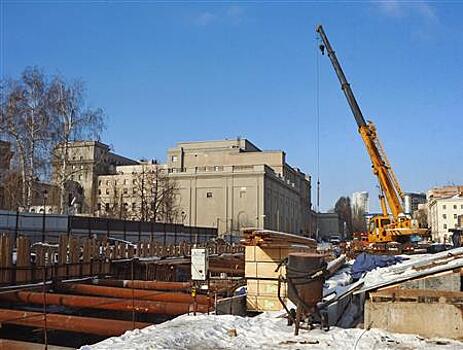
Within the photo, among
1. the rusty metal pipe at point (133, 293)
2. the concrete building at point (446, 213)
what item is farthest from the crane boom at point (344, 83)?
the concrete building at point (446, 213)

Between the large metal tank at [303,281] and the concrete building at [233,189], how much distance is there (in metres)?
69.4

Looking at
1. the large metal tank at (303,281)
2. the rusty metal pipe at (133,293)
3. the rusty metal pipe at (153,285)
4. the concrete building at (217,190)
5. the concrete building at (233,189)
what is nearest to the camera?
the large metal tank at (303,281)

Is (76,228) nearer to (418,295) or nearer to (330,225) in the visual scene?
(418,295)

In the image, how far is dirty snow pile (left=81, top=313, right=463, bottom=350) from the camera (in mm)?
7625

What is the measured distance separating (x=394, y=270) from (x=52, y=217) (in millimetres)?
23096

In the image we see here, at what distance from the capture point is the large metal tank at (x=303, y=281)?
8.94 m

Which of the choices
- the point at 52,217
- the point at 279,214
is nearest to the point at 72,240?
the point at 52,217

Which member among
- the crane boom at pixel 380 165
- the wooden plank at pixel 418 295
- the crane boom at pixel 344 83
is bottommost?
the wooden plank at pixel 418 295

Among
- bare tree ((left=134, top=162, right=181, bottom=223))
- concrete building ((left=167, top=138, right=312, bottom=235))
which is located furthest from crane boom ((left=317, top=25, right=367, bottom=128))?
concrete building ((left=167, top=138, right=312, bottom=235))

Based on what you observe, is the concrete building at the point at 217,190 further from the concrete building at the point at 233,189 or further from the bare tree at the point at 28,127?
the bare tree at the point at 28,127

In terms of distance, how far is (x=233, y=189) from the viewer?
8138 centimetres

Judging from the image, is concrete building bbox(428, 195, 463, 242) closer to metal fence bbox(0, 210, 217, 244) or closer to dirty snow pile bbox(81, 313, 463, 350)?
metal fence bbox(0, 210, 217, 244)

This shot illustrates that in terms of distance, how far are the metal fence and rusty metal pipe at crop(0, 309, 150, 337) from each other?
14.1m

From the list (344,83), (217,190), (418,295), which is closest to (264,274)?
(418,295)
